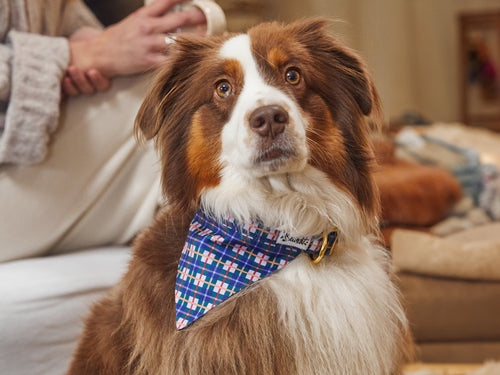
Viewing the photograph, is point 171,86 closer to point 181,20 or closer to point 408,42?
point 181,20

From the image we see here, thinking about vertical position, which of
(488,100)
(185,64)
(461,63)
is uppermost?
(185,64)

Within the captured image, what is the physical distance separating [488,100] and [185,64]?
20.7 ft

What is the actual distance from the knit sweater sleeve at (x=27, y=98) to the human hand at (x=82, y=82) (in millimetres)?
45

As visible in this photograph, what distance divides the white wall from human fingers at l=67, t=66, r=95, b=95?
14.4 feet

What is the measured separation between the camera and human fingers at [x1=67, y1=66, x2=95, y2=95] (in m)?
1.57

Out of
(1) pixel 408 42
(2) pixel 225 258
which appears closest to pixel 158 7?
(2) pixel 225 258

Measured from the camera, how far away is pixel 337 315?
3.89 ft

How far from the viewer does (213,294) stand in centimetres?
119

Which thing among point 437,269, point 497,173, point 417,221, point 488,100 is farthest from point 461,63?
point 437,269

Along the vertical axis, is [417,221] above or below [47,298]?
below

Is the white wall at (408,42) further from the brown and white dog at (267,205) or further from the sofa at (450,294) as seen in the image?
the brown and white dog at (267,205)

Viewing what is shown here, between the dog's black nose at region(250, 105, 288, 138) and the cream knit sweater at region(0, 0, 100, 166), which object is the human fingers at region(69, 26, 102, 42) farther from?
the dog's black nose at region(250, 105, 288, 138)

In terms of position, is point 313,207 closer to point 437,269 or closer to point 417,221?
point 437,269

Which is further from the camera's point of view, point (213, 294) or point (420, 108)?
point (420, 108)
